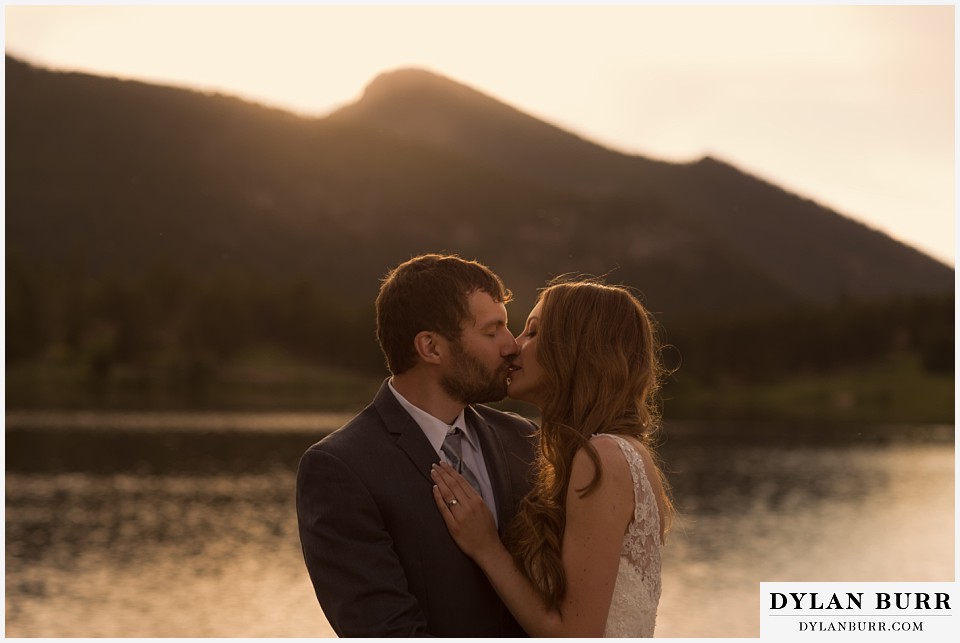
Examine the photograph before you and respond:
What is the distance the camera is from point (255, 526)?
36.6m

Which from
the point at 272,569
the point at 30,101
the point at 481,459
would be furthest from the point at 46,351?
the point at 481,459

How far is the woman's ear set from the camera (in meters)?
4.57

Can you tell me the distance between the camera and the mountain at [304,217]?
528ft

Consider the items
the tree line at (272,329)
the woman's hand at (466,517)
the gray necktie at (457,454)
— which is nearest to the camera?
the woman's hand at (466,517)

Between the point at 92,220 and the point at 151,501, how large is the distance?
5047 inches

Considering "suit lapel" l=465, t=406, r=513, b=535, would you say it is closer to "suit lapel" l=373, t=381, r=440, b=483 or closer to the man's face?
the man's face

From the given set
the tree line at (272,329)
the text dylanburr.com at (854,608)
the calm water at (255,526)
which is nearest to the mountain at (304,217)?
the tree line at (272,329)

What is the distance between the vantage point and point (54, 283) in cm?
12406

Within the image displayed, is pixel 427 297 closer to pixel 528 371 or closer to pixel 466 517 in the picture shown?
pixel 528 371

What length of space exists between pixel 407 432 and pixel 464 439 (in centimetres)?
35

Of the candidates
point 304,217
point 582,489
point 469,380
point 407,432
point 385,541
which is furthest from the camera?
point 304,217

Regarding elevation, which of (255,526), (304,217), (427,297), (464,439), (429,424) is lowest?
(255,526)

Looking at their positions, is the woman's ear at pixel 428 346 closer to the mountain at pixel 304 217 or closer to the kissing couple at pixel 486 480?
the kissing couple at pixel 486 480

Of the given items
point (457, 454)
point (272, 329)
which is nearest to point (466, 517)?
point (457, 454)
